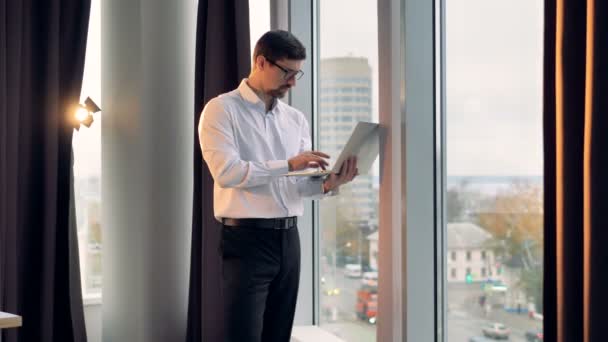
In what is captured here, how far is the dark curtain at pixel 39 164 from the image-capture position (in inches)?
143

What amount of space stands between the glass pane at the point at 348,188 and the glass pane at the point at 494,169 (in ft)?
1.78

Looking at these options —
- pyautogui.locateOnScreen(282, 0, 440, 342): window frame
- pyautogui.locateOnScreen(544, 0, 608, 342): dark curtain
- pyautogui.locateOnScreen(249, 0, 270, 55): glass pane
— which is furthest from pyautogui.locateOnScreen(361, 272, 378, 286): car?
pyautogui.locateOnScreen(249, 0, 270, 55): glass pane

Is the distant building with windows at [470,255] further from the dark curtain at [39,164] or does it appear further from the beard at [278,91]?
the dark curtain at [39,164]

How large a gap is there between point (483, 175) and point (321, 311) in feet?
5.05

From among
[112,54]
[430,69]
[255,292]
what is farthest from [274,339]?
[112,54]

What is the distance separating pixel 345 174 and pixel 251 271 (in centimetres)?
49

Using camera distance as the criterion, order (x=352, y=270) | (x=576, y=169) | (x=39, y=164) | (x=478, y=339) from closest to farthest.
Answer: (x=576, y=169) → (x=478, y=339) → (x=352, y=270) → (x=39, y=164)

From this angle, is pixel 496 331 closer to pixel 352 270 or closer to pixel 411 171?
pixel 411 171

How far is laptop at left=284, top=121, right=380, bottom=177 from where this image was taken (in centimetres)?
252

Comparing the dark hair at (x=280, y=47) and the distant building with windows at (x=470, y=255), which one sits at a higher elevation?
the dark hair at (x=280, y=47)

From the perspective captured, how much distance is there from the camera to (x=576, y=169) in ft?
5.57

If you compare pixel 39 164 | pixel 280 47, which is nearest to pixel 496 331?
pixel 280 47

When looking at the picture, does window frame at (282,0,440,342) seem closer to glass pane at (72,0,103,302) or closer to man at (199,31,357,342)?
man at (199,31,357,342)

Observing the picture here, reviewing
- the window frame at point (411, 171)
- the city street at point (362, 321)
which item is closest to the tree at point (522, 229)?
the city street at point (362, 321)
